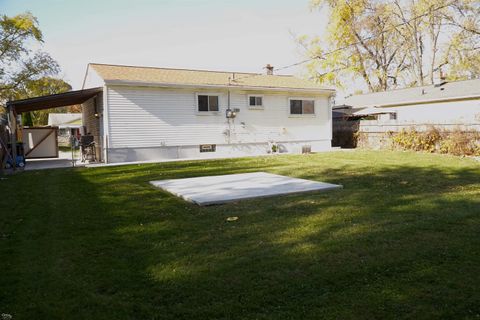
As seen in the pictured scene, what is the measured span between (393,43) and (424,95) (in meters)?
12.8

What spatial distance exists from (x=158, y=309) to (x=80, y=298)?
2.34 ft

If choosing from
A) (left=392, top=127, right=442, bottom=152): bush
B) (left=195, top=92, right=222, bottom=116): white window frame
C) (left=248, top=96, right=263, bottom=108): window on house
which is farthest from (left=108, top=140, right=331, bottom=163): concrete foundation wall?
(left=392, top=127, right=442, bottom=152): bush

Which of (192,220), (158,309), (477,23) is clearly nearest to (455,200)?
(192,220)

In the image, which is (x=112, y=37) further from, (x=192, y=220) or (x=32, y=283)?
(x=32, y=283)

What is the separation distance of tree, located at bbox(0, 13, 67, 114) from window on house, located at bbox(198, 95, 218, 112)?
21205 millimetres

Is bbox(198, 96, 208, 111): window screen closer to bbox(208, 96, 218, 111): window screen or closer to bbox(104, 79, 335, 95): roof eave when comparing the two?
bbox(208, 96, 218, 111): window screen

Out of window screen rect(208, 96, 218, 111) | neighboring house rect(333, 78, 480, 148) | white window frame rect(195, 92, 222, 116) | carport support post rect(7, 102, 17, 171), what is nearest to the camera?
carport support post rect(7, 102, 17, 171)

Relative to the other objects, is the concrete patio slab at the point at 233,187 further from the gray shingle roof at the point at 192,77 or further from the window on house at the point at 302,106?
the window on house at the point at 302,106

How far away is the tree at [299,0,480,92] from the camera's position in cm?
3006

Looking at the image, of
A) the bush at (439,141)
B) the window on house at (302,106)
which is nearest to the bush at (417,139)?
the bush at (439,141)

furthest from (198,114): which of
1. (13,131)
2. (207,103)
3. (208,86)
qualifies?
(13,131)

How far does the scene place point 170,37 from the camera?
1966 cm

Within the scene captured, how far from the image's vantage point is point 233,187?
832 cm

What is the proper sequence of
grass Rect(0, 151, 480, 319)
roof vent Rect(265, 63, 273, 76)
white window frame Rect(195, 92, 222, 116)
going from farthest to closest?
1. roof vent Rect(265, 63, 273, 76)
2. white window frame Rect(195, 92, 222, 116)
3. grass Rect(0, 151, 480, 319)
